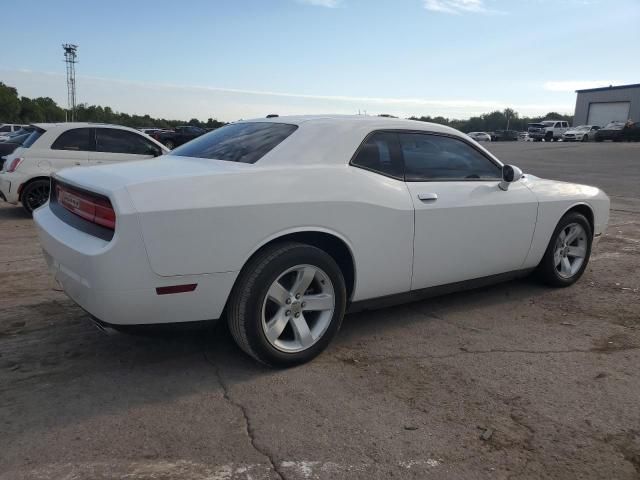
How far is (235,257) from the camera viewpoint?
10.3ft

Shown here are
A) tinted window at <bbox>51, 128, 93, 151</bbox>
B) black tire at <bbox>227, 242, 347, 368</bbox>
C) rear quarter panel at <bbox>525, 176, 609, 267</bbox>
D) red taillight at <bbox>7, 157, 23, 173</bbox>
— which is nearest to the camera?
black tire at <bbox>227, 242, 347, 368</bbox>

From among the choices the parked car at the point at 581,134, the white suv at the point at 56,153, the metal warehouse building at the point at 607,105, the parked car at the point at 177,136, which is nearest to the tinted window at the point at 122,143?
the white suv at the point at 56,153

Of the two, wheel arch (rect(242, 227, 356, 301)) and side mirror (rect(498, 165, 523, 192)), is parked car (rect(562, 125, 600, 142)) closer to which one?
side mirror (rect(498, 165, 523, 192))

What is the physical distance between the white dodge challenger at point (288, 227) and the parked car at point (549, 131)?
168 ft

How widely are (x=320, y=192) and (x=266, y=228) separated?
45 centimetres

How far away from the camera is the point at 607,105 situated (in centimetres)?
6084

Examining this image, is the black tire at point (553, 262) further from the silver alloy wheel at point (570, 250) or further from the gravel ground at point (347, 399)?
the gravel ground at point (347, 399)

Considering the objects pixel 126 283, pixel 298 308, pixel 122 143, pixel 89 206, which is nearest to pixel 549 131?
pixel 122 143

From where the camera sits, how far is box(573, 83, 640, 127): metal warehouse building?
5697 centimetres

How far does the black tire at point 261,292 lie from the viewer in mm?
3215

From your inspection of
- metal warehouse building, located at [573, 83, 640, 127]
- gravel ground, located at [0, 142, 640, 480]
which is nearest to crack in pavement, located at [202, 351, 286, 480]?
gravel ground, located at [0, 142, 640, 480]

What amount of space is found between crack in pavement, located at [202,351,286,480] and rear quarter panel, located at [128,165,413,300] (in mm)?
708

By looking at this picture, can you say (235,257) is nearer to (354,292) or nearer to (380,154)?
(354,292)

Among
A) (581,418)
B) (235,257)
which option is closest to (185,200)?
(235,257)
